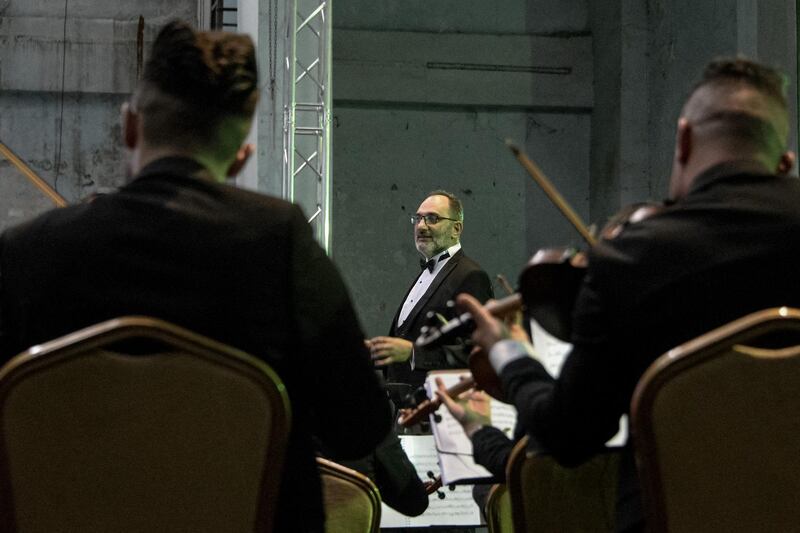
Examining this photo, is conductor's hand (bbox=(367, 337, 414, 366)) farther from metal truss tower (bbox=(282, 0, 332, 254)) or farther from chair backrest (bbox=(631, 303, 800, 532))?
chair backrest (bbox=(631, 303, 800, 532))

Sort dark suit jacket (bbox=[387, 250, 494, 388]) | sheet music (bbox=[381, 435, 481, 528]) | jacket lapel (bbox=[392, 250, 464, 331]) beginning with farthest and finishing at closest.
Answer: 1. jacket lapel (bbox=[392, 250, 464, 331])
2. dark suit jacket (bbox=[387, 250, 494, 388])
3. sheet music (bbox=[381, 435, 481, 528])

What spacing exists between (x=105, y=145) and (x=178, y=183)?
749cm

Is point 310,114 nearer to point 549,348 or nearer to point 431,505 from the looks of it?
point 431,505

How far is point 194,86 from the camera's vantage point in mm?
1544

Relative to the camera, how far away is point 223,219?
58.9 inches

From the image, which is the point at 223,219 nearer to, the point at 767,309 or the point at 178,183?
the point at 178,183

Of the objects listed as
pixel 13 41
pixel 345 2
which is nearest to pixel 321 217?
pixel 345 2

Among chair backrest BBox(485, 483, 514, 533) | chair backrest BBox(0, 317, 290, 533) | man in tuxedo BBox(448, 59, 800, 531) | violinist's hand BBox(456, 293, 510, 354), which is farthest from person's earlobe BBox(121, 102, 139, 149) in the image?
chair backrest BBox(485, 483, 514, 533)

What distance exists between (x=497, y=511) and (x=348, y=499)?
582 millimetres

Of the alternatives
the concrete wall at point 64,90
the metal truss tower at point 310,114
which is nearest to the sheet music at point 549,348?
the metal truss tower at point 310,114

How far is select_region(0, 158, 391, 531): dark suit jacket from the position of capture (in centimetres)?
148

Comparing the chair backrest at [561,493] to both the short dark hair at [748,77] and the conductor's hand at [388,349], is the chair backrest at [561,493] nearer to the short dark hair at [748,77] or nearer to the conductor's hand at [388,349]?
the short dark hair at [748,77]

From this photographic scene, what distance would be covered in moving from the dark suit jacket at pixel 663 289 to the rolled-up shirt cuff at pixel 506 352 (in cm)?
11

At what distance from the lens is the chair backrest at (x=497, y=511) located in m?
2.43
